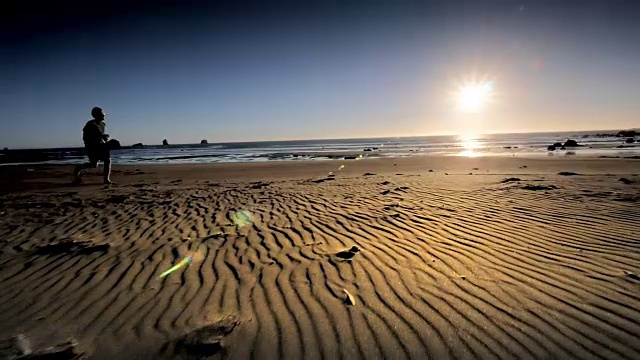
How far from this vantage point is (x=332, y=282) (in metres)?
3.79

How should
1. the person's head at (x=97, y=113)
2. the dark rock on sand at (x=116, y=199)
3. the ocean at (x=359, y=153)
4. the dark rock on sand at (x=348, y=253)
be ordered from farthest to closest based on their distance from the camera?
the ocean at (x=359, y=153) < the person's head at (x=97, y=113) < the dark rock on sand at (x=116, y=199) < the dark rock on sand at (x=348, y=253)

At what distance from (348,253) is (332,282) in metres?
0.90

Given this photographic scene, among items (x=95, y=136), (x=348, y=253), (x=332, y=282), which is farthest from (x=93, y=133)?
(x=332, y=282)

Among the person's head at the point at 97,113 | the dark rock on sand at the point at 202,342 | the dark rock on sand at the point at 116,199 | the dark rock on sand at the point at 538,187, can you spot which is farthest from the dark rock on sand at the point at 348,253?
the person's head at the point at 97,113

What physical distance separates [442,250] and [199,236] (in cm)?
385

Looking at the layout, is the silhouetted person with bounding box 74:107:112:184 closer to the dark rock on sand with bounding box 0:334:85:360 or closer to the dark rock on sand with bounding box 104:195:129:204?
the dark rock on sand with bounding box 104:195:129:204

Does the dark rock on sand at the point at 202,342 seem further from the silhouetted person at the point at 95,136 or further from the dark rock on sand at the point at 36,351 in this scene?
the silhouetted person at the point at 95,136

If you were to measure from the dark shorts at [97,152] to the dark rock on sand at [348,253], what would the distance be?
1038cm

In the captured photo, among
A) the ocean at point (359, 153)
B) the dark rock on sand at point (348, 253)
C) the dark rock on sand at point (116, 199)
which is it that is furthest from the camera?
the ocean at point (359, 153)

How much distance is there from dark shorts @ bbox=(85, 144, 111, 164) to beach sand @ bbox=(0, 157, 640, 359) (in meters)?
4.28

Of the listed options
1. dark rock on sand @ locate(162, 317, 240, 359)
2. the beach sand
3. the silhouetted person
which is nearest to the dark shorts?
the silhouetted person

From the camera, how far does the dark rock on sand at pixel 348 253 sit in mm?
4535

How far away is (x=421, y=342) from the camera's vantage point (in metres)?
2.72

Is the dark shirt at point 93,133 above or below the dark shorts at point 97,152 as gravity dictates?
above
